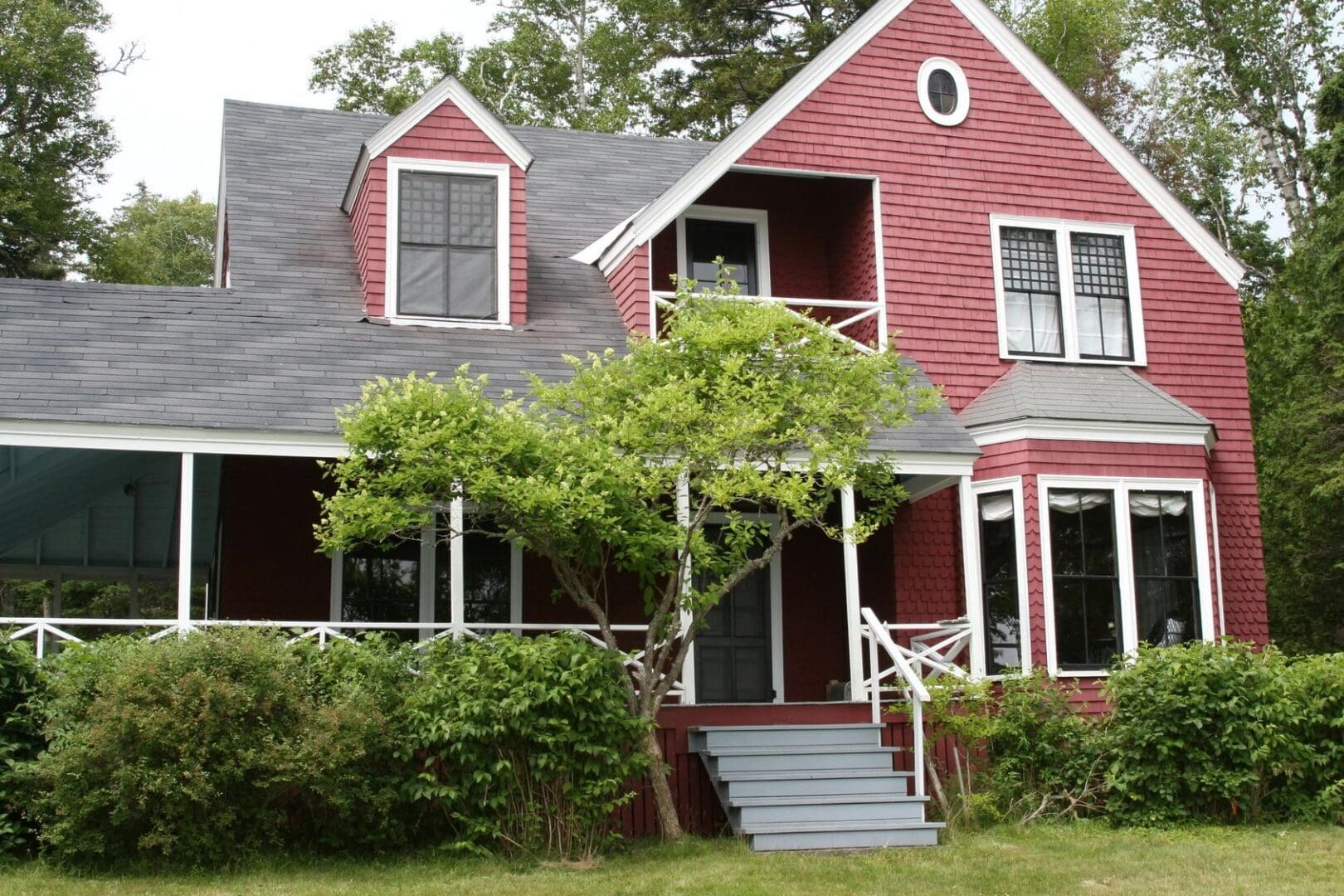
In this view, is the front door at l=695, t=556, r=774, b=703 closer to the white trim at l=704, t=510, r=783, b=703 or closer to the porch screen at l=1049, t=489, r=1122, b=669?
the white trim at l=704, t=510, r=783, b=703

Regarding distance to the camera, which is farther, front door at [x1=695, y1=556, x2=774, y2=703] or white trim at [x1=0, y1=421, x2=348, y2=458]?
front door at [x1=695, y1=556, x2=774, y2=703]

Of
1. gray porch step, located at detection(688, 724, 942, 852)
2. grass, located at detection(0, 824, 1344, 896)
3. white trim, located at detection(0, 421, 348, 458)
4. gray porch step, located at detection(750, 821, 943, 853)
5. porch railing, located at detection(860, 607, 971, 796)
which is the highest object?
white trim, located at detection(0, 421, 348, 458)

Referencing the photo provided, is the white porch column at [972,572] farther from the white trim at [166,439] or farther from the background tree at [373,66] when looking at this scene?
the background tree at [373,66]

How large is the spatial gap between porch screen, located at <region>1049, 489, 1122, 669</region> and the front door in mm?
3074

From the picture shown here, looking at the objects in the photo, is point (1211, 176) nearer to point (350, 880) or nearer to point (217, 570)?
point (217, 570)

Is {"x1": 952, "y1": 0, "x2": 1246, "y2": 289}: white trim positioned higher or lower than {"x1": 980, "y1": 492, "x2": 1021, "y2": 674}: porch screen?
higher

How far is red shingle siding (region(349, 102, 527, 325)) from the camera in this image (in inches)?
592

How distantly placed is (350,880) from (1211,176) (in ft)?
92.0

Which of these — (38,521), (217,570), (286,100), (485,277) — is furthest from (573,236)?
(286,100)

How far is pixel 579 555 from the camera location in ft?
36.2

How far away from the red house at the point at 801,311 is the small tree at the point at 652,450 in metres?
1.59

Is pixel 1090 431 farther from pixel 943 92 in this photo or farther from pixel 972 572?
pixel 943 92

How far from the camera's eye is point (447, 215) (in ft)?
49.9

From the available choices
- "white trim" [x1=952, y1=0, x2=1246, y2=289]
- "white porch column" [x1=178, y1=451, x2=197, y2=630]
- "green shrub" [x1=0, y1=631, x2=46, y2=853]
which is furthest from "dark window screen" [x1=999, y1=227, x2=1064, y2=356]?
"green shrub" [x1=0, y1=631, x2=46, y2=853]
